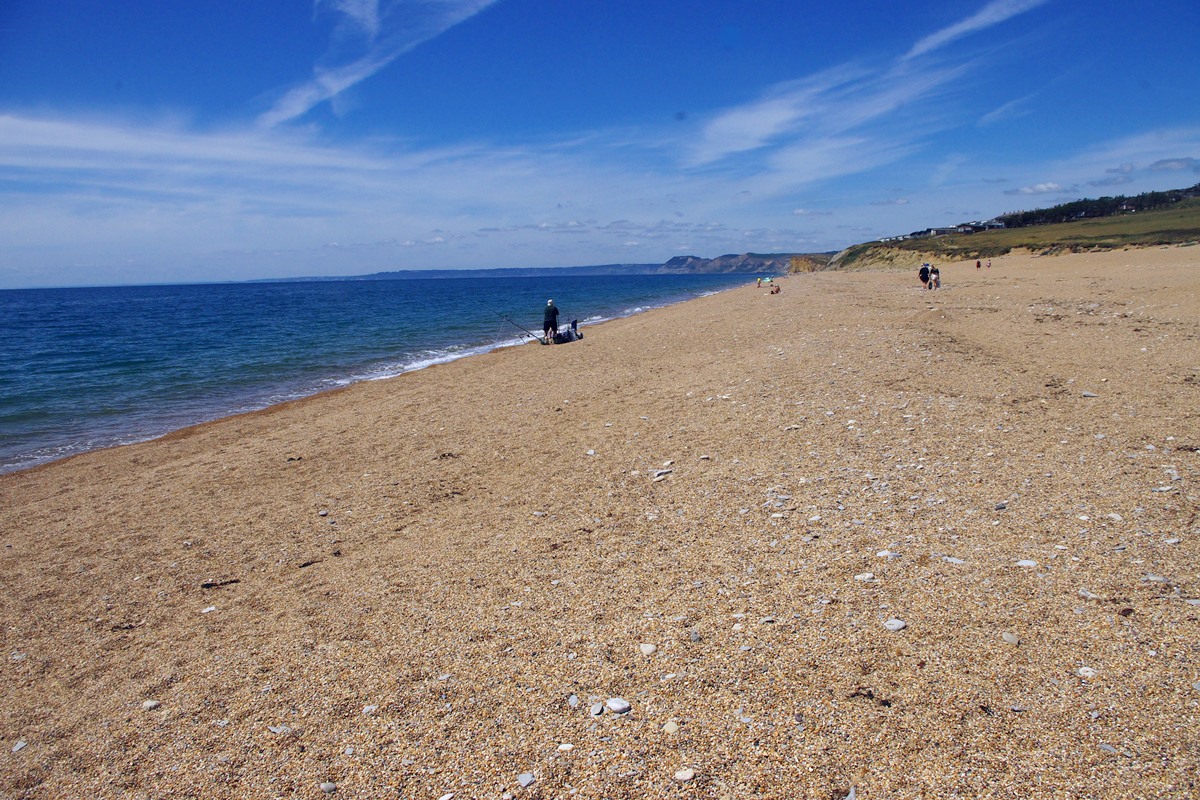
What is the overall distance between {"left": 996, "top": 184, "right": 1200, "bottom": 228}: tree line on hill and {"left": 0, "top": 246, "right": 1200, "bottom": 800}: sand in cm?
10077

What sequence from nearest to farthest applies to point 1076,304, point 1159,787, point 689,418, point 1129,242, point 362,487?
point 1159,787 → point 362,487 → point 689,418 → point 1076,304 → point 1129,242

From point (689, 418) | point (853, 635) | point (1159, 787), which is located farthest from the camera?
point (689, 418)

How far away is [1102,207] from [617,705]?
380ft

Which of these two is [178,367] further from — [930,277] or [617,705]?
[930,277]

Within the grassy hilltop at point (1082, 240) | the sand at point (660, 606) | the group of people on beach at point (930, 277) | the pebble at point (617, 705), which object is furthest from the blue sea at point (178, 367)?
the grassy hilltop at point (1082, 240)

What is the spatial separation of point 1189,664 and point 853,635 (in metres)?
1.77

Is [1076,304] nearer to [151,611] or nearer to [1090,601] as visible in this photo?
[1090,601]

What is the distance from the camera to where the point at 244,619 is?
19.1 ft

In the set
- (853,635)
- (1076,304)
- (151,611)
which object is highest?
(1076,304)

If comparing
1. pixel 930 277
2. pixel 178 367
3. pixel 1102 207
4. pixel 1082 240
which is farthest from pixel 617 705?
pixel 1102 207

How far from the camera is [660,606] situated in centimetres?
500

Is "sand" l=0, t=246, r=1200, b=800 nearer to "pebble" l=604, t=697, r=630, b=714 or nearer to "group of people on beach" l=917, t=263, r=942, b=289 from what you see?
"pebble" l=604, t=697, r=630, b=714

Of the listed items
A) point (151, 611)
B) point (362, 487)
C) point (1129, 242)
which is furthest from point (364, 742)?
point (1129, 242)

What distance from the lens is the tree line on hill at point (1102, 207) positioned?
86312 millimetres
